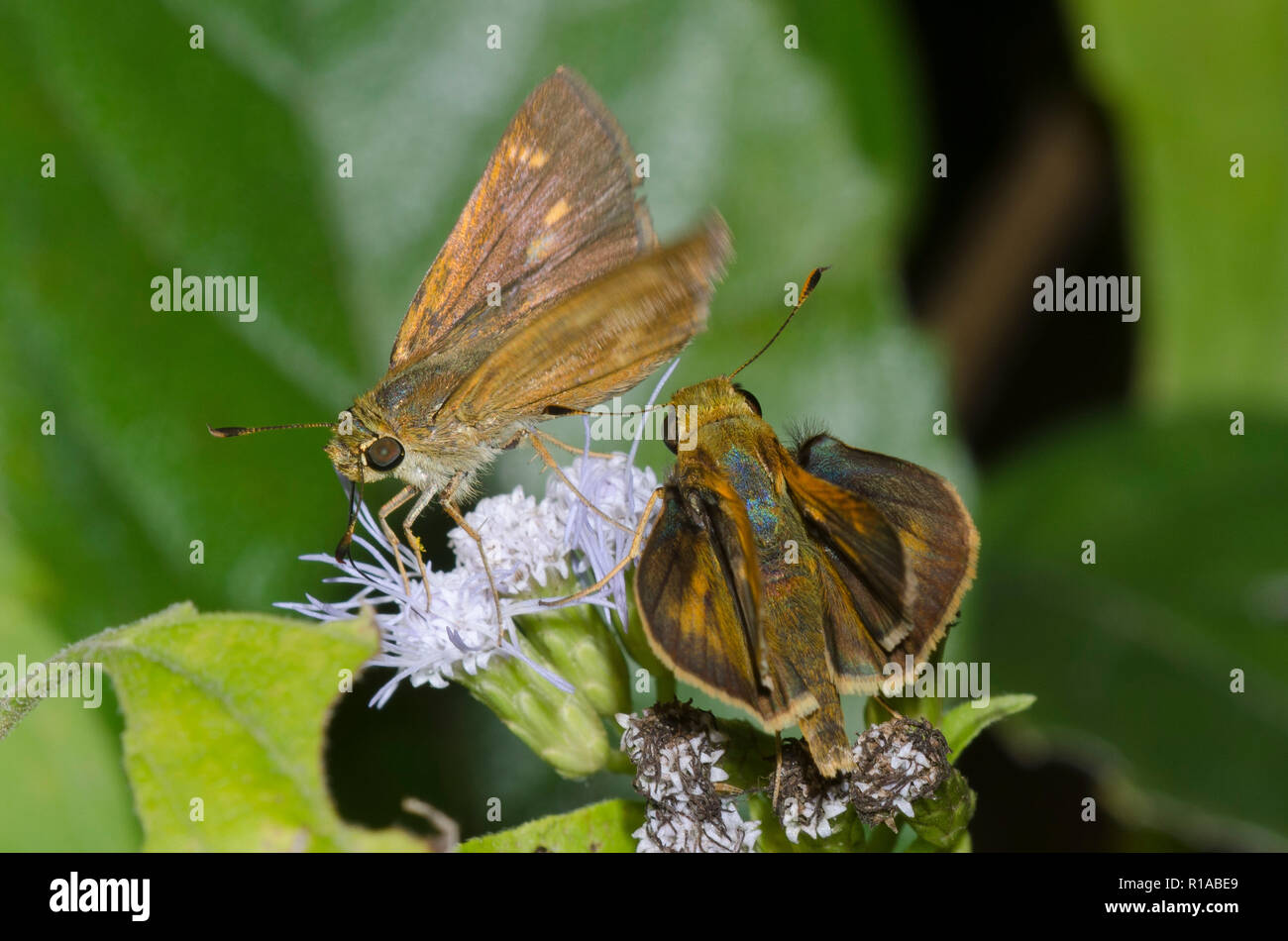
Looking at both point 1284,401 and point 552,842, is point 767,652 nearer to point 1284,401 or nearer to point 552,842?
point 552,842

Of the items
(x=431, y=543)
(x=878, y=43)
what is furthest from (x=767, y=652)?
(x=878, y=43)

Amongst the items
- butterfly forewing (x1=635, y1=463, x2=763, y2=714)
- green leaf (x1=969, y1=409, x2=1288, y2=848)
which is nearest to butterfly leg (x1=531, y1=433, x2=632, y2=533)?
butterfly forewing (x1=635, y1=463, x2=763, y2=714)

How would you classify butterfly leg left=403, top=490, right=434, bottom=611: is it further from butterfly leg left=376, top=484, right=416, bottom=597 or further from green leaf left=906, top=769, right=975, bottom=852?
green leaf left=906, top=769, right=975, bottom=852

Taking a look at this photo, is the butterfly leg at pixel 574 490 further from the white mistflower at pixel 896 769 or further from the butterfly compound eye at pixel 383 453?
the white mistflower at pixel 896 769

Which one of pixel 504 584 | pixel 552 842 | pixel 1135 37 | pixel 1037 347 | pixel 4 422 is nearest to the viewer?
pixel 552 842

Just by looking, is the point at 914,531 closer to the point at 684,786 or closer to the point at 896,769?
the point at 896,769

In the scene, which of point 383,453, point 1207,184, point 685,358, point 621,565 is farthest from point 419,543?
point 1207,184
